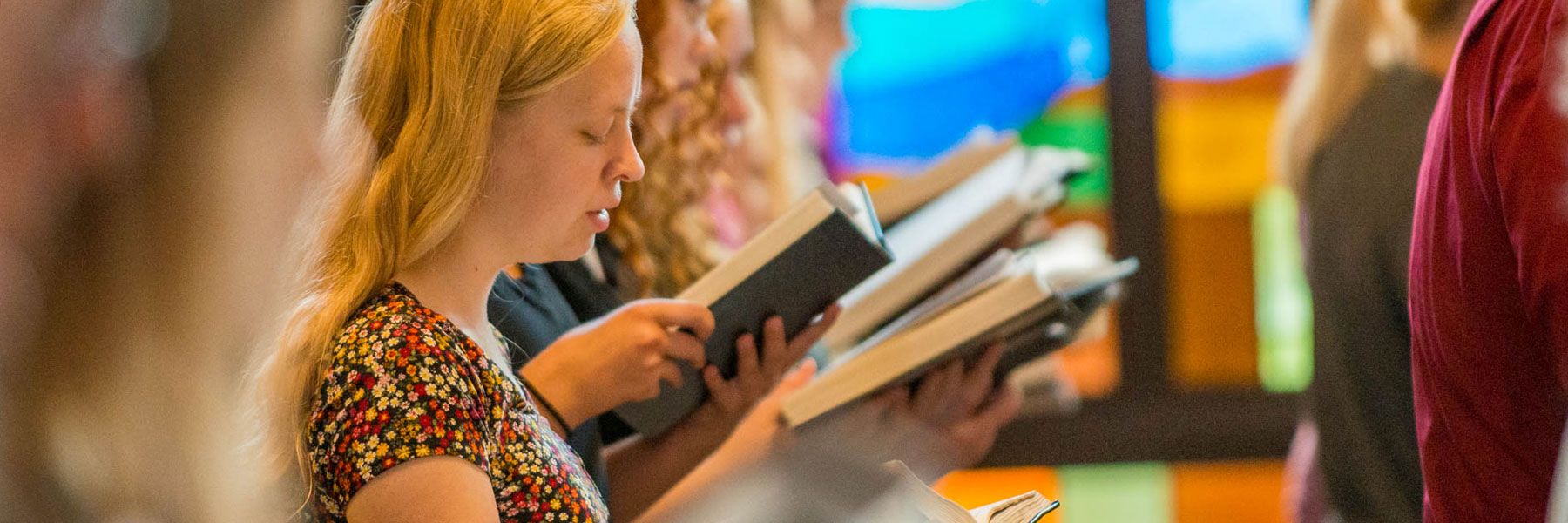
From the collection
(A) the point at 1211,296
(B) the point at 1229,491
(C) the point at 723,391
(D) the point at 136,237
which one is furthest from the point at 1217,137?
(D) the point at 136,237

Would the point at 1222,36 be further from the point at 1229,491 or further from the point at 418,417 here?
the point at 418,417

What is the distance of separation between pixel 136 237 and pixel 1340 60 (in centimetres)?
167

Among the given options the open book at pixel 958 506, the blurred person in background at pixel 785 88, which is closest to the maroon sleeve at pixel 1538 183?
the open book at pixel 958 506

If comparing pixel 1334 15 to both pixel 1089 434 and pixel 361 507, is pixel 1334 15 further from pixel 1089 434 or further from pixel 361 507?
pixel 1089 434

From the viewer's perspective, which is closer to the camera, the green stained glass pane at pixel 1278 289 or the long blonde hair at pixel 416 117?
the long blonde hair at pixel 416 117

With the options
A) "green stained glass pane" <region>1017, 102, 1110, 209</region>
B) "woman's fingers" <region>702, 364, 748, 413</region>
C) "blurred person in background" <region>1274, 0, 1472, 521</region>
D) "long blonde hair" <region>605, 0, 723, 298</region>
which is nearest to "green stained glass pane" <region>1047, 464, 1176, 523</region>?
"green stained glass pane" <region>1017, 102, 1110, 209</region>

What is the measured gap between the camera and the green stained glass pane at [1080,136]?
342 centimetres

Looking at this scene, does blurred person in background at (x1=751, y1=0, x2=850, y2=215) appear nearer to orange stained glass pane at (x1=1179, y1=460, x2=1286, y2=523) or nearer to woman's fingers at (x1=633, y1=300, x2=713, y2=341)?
woman's fingers at (x1=633, y1=300, x2=713, y2=341)

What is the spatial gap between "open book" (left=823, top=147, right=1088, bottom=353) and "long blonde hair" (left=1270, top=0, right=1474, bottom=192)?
38 cm

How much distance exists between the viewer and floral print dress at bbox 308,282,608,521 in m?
0.74

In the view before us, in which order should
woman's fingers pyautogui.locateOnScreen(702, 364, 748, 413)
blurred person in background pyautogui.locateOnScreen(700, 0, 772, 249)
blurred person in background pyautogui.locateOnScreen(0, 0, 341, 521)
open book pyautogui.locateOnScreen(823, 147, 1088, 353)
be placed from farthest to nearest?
blurred person in background pyautogui.locateOnScreen(700, 0, 772, 249) < open book pyautogui.locateOnScreen(823, 147, 1088, 353) < woman's fingers pyautogui.locateOnScreen(702, 364, 748, 413) < blurred person in background pyautogui.locateOnScreen(0, 0, 341, 521)

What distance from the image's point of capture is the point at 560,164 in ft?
2.84

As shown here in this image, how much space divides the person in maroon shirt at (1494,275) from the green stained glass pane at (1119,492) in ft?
7.86

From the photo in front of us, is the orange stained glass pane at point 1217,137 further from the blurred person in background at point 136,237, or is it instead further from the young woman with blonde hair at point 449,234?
the blurred person in background at point 136,237
